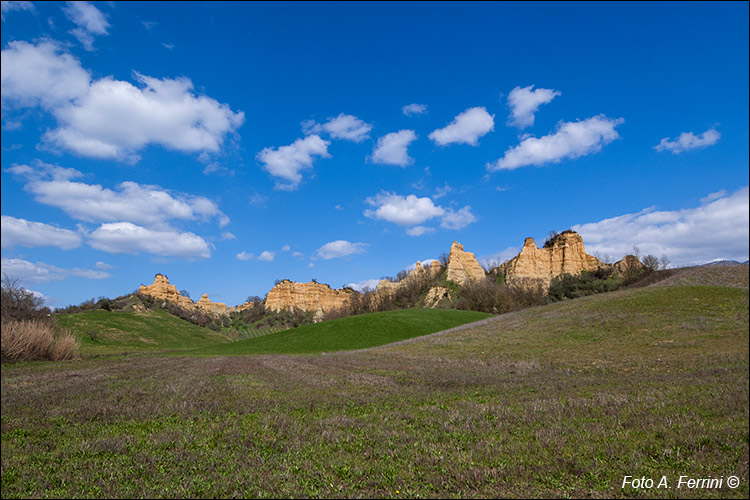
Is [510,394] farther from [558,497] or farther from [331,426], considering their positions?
[558,497]

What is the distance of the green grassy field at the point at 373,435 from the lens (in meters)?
7.13

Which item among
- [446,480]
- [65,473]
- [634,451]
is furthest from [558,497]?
[65,473]

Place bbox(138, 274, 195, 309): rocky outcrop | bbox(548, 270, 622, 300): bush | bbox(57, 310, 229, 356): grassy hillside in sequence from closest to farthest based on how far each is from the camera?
bbox(57, 310, 229, 356): grassy hillside → bbox(548, 270, 622, 300): bush → bbox(138, 274, 195, 309): rocky outcrop

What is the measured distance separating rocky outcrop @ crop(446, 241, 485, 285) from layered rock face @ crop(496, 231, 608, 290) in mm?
15394

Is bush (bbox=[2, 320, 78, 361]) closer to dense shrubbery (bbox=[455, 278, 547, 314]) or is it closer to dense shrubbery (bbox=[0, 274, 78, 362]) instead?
dense shrubbery (bbox=[0, 274, 78, 362])

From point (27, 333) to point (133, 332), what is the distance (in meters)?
75.0

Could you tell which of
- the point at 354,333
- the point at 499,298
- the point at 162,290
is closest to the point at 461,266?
the point at 499,298

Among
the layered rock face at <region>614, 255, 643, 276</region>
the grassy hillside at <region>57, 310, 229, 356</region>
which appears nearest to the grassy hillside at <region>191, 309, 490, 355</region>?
the grassy hillside at <region>57, 310, 229, 356</region>

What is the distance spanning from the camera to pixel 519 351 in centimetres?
3972

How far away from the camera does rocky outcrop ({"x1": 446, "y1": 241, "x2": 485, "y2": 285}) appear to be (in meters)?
153

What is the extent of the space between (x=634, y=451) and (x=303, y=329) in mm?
83818

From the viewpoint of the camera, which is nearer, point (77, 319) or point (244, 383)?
point (244, 383)

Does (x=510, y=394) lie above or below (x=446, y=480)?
below

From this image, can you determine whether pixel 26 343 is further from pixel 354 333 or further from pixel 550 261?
pixel 550 261
